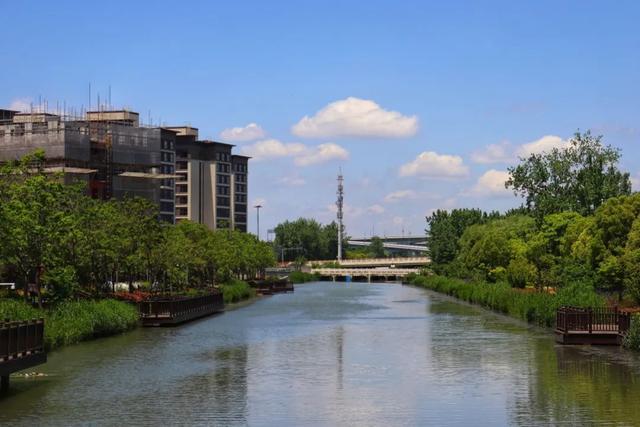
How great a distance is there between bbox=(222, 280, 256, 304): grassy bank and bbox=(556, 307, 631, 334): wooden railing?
2383 inches

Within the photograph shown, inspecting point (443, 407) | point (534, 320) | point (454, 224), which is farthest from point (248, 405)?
point (454, 224)

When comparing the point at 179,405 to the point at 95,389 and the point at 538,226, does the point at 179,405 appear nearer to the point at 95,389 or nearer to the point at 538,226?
the point at 95,389

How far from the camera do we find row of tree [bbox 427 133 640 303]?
6612cm

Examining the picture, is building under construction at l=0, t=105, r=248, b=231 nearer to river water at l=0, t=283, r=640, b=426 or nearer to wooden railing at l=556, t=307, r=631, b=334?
river water at l=0, t=283, r=640, b=426

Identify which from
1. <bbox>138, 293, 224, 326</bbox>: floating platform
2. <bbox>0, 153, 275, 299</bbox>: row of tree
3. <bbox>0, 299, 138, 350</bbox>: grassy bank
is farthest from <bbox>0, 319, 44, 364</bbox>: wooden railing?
<bbox>138, 293, 224, 326</bbox>: floating platform

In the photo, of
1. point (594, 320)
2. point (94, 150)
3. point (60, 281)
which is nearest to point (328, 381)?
point (594, 320)

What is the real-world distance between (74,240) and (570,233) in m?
42.5

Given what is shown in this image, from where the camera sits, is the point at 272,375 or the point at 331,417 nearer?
the point at 331,417

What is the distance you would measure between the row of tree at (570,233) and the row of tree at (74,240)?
31.3 metres

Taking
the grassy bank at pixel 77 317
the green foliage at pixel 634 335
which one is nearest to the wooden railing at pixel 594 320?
the green foliage at pixel 634 335

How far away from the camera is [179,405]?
34.1m

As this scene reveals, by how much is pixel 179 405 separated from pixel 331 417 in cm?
577

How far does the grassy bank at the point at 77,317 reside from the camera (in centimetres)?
4769

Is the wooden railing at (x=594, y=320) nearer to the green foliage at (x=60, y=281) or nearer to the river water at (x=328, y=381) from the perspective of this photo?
the river water at (x=328, y=381)
